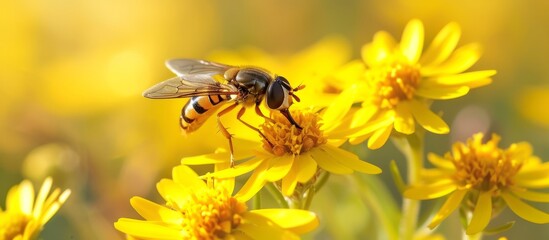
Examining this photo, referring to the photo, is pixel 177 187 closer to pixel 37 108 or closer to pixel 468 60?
A: pixel 468 60

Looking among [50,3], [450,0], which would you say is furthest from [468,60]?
[50,3]

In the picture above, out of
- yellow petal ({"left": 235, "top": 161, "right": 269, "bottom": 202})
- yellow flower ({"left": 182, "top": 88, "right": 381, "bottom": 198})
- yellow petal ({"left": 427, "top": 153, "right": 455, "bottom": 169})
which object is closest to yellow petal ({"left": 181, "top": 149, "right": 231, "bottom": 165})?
yellow flower ({"left": 182, "top": 88, "right": 381, "bottom": 198})

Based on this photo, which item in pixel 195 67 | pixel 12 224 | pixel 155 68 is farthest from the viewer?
pixel 155 68

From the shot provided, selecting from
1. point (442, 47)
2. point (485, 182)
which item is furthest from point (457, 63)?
point (485, 182)

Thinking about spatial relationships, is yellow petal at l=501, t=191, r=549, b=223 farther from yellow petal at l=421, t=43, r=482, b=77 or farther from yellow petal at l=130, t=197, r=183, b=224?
yellow petal at l=130, t=197, r=183, b=224

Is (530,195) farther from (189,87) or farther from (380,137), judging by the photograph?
(189,87)

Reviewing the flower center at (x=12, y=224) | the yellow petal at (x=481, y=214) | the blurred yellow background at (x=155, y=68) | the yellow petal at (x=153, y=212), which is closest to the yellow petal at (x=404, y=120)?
the yellow petal at (x=481, y=214)
